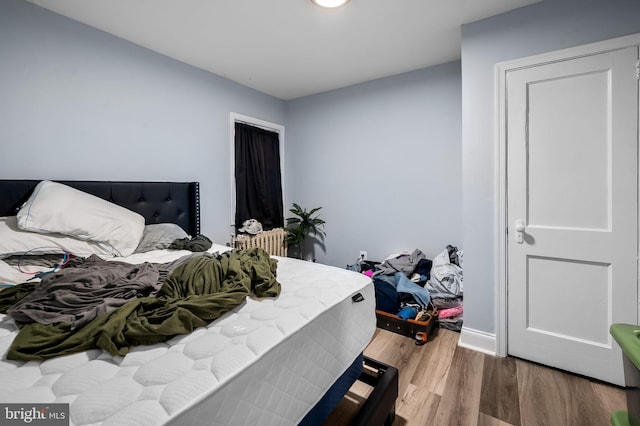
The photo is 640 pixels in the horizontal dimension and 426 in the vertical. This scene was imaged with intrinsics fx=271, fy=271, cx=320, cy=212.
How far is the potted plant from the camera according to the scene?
11.7ft

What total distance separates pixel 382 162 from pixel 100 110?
262 centimetres

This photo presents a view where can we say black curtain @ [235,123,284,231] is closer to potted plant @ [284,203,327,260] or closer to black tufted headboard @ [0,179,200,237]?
potted plant @ [284,203,327,260]

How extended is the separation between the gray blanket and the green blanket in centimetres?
4

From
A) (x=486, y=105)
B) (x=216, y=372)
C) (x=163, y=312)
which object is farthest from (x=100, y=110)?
(x=486, y=105)

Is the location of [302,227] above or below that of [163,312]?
above

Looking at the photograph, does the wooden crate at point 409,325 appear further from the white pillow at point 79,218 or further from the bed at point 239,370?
the white pillow at point 79,218

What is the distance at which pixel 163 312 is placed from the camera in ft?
3.08

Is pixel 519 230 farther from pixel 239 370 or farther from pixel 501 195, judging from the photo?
pixel 239 370

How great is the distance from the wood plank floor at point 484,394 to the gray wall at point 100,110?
2299 millimetres

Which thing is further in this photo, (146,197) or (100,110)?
(146,197)

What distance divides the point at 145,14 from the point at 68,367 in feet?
7.29

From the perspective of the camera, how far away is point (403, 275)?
8.55 ft

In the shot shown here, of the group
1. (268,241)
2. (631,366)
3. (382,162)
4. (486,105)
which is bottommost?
(631,366)

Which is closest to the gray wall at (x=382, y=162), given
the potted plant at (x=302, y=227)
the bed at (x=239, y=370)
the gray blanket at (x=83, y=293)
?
the potted plant at (x=302, y=227)
